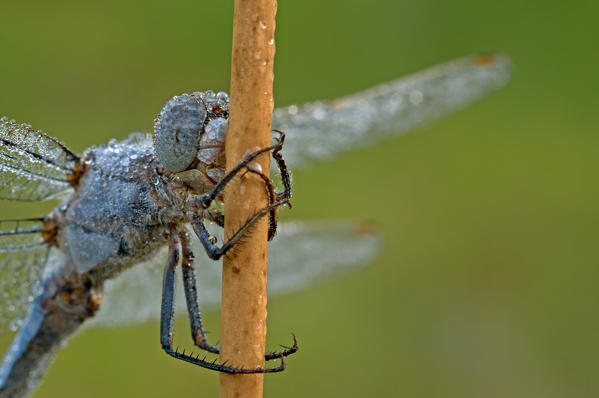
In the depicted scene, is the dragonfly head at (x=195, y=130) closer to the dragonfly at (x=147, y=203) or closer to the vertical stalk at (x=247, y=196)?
the dragonfly at (x=147, y=203)

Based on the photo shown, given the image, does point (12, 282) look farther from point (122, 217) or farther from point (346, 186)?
point (346, 186)

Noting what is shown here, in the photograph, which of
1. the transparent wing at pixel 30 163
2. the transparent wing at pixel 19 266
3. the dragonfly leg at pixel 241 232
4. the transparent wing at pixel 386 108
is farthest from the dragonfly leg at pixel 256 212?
the transparent wing at pixel 19 266

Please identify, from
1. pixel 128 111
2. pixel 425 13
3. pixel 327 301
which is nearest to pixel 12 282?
pixel 327 301

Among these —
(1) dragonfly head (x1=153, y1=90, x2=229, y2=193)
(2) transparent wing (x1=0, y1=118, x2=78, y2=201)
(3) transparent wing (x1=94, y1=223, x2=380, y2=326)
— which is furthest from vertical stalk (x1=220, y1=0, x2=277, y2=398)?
(3) transparent wing (x1=94, y1=223, x2=380, y2=326)

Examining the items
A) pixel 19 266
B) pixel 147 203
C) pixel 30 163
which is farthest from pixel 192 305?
pixel 19 266

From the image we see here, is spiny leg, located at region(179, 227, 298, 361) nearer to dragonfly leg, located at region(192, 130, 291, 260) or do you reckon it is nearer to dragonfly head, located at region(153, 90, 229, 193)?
dragonfly leg, located at region(192, 130, 291, 260)
